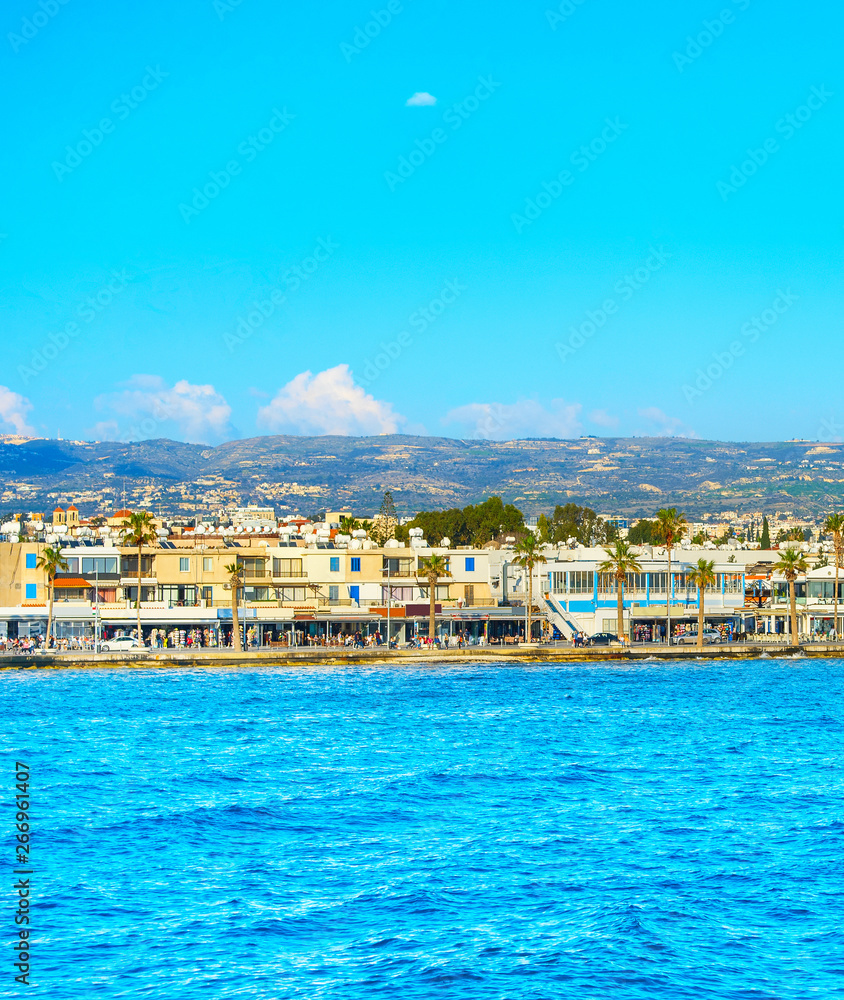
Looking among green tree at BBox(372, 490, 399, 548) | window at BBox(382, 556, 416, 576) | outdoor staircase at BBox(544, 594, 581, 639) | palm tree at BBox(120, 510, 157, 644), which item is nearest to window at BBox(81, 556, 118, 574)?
palm tree at BBox(120, 510, 157, 644)

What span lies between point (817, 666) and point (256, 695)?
1510 inches

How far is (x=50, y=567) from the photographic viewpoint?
77938mm

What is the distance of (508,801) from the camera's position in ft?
106

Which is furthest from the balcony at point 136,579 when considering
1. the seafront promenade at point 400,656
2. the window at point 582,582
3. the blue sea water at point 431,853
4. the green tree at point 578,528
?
the green tree at point 578,528

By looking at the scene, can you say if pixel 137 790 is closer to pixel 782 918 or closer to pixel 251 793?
pixel 251 793

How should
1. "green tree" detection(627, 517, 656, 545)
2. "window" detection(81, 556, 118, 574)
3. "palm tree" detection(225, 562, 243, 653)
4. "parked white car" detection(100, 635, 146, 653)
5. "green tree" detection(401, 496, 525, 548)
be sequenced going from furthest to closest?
"green tree" detection(627, 517, 656, 545)
"green tree" detection(401, 496, 525, 548)
"window" detection(81, 556, 118, 574)
"palm tree" detection(225, 562, 243, 653)
"parked white car" detection(100, 635, 146, 653)

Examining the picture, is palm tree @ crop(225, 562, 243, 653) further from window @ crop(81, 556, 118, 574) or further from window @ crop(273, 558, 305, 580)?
window @ crop(81, 556, 118, 574)

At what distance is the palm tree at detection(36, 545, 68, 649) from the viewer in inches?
3066

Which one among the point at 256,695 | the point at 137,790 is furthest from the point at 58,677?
the point at 137,790

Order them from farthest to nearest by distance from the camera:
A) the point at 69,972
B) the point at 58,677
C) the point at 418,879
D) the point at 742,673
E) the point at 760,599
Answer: the point at 760,599, the point at 742,673, the point at 58,677, the point at 418,879, the point at 69,972

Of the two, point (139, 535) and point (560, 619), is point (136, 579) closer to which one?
point (139, 535)

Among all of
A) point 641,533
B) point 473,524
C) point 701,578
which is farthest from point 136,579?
point 641,533

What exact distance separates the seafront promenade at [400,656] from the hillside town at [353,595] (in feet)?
12.0

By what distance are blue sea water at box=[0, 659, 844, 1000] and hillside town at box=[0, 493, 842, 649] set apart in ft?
97.8
